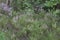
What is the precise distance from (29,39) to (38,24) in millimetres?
658

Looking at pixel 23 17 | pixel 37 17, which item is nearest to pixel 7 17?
pixel 23 17

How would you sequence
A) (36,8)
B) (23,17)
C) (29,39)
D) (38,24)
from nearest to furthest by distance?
(29,39)
(38,24)
(23,17)
(36,8)

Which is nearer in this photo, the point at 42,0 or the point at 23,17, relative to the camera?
the point at 23,17

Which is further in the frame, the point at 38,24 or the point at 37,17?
the point at 37,17

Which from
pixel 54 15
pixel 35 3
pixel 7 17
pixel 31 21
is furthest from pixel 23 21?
pixel 35 3

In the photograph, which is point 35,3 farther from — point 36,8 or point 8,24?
point 8,24

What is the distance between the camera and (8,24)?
5.29 m

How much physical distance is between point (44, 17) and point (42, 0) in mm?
1055

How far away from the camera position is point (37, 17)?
18.6 ft

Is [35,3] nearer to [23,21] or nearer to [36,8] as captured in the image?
[36,8]

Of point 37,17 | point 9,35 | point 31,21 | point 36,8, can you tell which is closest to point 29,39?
point 9,35

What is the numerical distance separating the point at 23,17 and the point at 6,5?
131cm

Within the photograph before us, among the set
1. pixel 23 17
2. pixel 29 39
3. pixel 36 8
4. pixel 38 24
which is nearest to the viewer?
pixel 29 39

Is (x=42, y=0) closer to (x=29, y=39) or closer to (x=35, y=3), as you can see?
(x=35, y=3)
